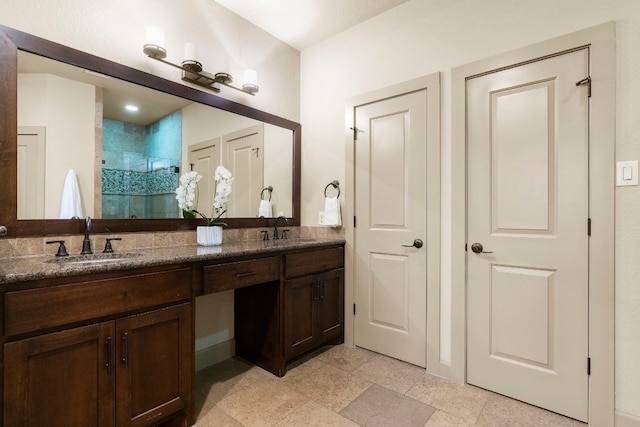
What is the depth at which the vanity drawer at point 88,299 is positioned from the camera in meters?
1.14

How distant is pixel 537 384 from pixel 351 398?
3.58 ft

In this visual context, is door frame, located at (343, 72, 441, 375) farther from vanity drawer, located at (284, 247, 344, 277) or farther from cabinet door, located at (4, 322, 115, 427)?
cabinet door, located at (4, 322, 115, 427)

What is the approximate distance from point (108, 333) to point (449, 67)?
2502mm

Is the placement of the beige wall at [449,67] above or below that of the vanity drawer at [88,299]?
above

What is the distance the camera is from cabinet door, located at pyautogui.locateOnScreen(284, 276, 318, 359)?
220cm

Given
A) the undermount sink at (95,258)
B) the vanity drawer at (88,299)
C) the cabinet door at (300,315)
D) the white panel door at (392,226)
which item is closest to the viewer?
the vanity drawer at (88,299)

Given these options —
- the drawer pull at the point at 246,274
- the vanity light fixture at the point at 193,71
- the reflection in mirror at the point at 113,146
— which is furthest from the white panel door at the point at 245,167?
the drawer pull at the point at 246,274

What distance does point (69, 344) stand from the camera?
49.1 inches

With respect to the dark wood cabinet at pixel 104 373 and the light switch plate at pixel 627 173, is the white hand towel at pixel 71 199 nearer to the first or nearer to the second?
the dark wood cabinet at pixel 104 373

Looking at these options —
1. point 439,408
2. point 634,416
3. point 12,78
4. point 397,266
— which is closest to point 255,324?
point 397,266

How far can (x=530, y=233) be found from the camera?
188cm

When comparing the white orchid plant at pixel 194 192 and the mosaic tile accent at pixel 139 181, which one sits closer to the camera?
the mosaic tile accent at pixel 139 181

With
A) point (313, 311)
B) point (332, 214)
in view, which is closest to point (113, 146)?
point (332, 214)

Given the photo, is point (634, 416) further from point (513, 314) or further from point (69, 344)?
point (69, 344)
